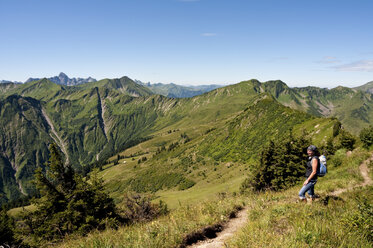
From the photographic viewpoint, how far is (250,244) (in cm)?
530

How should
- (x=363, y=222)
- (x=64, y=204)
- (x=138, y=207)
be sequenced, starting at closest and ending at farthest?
(x=363, y=222) < (x=138, y=207) < (x=64, y=204)

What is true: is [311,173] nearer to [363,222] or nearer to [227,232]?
[363,222]

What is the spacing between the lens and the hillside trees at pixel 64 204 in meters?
19.9

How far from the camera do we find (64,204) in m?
22.5

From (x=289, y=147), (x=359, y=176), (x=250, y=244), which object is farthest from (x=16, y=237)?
(x=289, y=147)

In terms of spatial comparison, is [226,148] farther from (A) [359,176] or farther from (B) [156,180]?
(A) [359,176]

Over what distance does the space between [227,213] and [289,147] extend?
110ft

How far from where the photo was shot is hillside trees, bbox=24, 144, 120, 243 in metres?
19.9

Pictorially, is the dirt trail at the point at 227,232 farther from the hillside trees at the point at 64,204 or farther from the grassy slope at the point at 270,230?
the hillside trees at the point at 64,204

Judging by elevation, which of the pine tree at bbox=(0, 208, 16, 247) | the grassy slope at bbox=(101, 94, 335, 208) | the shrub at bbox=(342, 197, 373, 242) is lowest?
the grassy slope at bbox=(101, 94, 335, 208)

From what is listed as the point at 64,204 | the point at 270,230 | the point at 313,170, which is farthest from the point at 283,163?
the point at 64,204

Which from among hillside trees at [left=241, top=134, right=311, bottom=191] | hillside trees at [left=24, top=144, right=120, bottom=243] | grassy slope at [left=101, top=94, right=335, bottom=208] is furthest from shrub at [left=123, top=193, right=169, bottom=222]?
grassy slope at [left=101, top=94, right=335, bottom=208]

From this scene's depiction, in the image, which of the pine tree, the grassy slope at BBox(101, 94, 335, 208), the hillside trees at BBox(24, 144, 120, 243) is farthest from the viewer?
the grassy slope at BBox(101, 94, 335, 208)

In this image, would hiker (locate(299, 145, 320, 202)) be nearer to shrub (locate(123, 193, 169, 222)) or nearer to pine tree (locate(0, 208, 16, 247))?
shrub (locate(123, 193, 169, 222))
